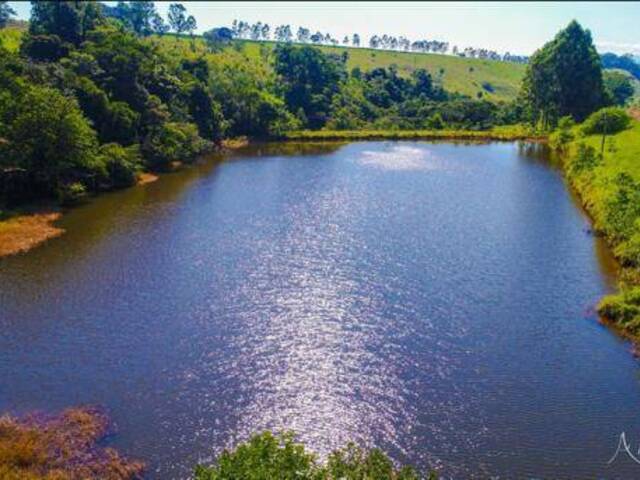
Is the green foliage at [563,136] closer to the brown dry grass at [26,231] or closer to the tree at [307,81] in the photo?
the tree at [307,81]

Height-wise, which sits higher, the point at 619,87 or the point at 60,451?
the point at 619,87

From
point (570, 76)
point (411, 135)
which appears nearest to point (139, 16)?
point (411, 135)

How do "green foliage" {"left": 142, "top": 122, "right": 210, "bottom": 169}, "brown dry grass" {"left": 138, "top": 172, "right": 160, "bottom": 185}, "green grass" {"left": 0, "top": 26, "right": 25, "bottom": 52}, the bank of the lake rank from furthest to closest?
"green grass" {"left": 0, "top": 26, "right": 25, "bottom": 52} → "green foliage" {"left": 142, "top": 122, "right": 210, "bottom": 169} → "brown dry grass" {"left": 138, "top": 172, "right": 160, "bottom": 185} → the bank of the lake

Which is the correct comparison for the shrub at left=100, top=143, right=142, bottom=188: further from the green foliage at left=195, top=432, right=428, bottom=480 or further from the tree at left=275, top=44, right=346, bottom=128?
the tree at left=275, top=44, right=346, bottom=128

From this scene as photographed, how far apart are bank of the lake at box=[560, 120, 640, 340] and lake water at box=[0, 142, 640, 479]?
Answer: 187 cm

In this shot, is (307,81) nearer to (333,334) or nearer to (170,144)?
(170,144)

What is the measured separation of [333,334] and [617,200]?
35.0 m

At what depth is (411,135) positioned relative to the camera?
13675 centimetres

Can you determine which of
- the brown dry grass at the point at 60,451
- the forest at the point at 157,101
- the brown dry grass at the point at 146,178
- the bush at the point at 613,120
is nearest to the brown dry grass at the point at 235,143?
the forest at the point at 157,101

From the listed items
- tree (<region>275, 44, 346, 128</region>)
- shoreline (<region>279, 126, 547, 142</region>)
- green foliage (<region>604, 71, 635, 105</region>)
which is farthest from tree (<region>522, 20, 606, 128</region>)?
green foliage (<region>604, 71, 635, 105</region>)

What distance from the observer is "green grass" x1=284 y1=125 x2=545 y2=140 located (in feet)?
435

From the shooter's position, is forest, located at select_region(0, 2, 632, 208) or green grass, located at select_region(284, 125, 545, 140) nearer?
forest, located at select_region(0, 2, 632, 208)

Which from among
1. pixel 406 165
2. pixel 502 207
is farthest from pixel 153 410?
pixel 406 165

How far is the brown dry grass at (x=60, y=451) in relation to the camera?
2725 centimetres
